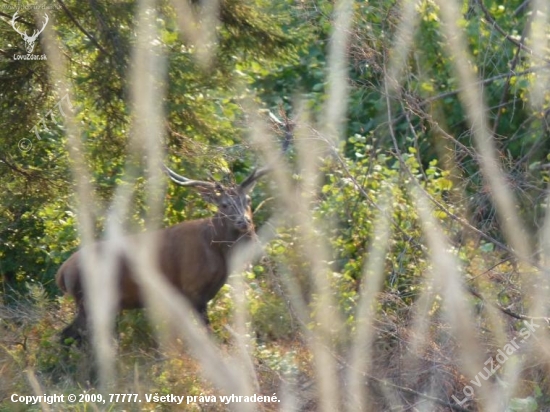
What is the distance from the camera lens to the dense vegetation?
285 inches

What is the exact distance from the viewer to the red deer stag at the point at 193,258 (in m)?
9.74

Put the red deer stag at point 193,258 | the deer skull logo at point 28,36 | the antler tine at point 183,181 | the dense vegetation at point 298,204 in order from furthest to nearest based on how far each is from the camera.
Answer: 1. the red deer stag at point 193,258
2. the antler tine at point 183,181
3. the deer skull logo at point 28,36
4. the dense vegetation at point 298,204

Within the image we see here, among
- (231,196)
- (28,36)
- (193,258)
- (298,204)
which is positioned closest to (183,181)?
(231,196)

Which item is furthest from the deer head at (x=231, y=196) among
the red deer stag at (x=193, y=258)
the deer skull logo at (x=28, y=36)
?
the deer skull logo at (x=28, y=36)

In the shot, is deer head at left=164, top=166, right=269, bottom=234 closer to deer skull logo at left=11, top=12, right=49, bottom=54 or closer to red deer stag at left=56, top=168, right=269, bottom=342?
red deer stag at left=56, top=168, right=269, bottom=342

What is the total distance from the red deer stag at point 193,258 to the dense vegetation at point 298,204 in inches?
8.3

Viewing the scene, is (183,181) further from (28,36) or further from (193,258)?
(28,36)

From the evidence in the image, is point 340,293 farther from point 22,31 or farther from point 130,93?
point 22,31

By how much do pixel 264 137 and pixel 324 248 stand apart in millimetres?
1909

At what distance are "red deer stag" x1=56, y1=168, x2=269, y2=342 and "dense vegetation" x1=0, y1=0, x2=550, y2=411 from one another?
211mm

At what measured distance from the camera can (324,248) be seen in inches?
382

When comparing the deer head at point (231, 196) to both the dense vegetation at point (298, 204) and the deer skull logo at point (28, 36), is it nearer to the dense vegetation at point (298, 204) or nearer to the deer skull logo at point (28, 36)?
the dense vegetation at point (298, 204)

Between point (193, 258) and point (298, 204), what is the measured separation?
1.33 metres

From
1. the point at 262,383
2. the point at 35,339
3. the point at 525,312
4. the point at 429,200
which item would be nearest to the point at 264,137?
the point at 429,200
